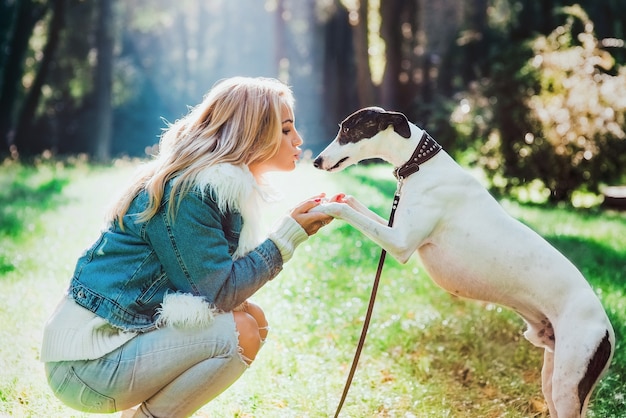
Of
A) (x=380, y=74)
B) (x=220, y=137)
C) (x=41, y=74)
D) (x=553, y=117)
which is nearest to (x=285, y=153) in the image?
(x=220, y=137)

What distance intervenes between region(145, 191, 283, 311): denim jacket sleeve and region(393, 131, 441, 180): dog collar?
35.2 inches

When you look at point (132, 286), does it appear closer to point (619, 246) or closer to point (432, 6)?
point (619, 246)

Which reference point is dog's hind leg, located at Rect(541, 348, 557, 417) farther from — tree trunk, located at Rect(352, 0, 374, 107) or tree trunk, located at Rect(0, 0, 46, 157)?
tree trunk, located at Rect(0, 0, 46, 157)

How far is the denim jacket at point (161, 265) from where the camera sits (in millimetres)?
2645

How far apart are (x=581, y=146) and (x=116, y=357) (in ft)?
34.0

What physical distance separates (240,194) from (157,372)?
81 cm

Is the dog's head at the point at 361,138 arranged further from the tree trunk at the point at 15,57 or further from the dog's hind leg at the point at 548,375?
the tree trunk at the point at 15,57

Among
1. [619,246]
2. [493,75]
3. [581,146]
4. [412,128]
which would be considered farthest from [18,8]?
[412,128]

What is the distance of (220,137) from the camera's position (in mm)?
2879

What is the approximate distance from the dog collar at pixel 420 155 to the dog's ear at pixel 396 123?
0.27ft

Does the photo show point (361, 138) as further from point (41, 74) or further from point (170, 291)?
point (41, 74)

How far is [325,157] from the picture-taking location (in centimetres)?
324

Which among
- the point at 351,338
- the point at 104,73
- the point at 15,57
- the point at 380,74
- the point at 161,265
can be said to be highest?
the point at 161,265

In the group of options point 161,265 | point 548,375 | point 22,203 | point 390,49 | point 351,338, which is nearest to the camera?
point 161,265
